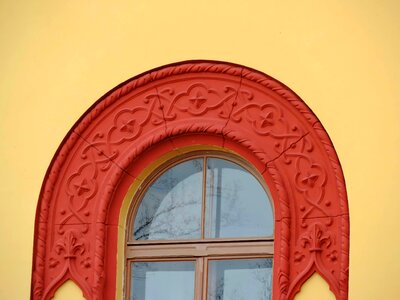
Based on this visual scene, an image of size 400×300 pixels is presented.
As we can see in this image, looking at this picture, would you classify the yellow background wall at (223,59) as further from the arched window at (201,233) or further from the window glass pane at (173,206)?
the window glass pane at (173,206)

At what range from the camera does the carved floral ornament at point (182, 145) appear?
360 inches

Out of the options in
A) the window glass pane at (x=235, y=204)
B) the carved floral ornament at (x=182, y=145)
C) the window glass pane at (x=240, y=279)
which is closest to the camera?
the carved floral ornament at (x=182, y=145)

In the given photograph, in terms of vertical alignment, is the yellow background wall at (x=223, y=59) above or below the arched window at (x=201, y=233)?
above

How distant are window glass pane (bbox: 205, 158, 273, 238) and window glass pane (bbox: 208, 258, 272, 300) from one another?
19 cm

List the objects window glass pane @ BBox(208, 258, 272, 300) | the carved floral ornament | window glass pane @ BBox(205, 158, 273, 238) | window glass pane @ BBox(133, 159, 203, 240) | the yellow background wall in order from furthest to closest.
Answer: window glass pane @ BBox(133, 159, 203, 240)
window glass pane @ BBox(205, 158, 273, 238)
window glass pane @ BBox(208, 258, 272, 300)
the carved floral ornament
the yellow background wall

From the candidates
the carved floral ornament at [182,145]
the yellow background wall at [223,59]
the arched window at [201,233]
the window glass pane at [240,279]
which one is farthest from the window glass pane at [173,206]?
the yellow background wall at [223,59]

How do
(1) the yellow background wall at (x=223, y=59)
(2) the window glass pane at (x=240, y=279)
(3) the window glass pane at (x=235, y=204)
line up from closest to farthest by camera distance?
(1) the yellow background wall at (x=223, y=59)
(2) the window glass pane at (x=240, y=279)
(3) the window glass pane at (x=235, y=204)

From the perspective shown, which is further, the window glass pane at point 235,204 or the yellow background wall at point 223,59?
the window glass pane at point 235,204

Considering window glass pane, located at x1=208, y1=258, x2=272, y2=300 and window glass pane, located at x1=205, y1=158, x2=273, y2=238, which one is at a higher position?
window glass pane, located at x1=205, y1=158, x2=273, y2=238

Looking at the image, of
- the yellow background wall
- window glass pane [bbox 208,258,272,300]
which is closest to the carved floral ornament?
the yellow background wall

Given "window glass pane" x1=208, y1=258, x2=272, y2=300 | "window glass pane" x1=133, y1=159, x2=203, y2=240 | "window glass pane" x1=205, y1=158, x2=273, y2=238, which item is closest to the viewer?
"window glass pane" x1=208, y1=258, x2=272, y2=300

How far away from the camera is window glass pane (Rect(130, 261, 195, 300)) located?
31.4 feet

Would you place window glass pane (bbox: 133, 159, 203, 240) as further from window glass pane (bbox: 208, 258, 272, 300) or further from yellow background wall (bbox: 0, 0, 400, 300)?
yellow background wall (bbox: 0, 0, 400, 300)

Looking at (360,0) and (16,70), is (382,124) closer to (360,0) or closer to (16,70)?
(360,0)
